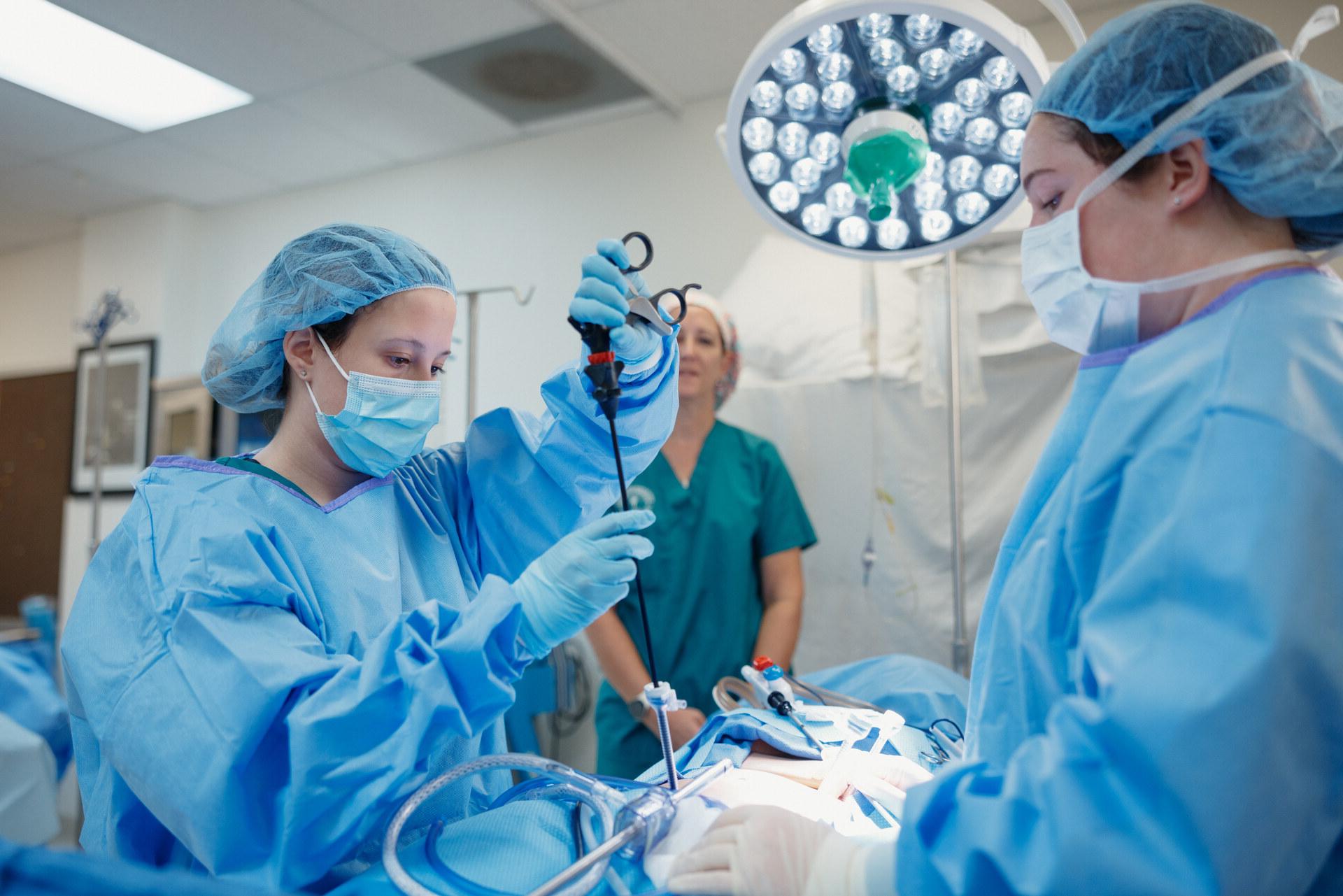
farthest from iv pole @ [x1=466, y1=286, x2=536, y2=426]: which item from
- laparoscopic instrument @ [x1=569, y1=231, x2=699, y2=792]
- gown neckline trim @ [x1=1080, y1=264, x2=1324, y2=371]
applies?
gown neckline trim @ [x1=1080, y1=264, x2=1324, y2=371]

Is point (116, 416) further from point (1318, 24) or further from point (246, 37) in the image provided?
point (1318, 24)

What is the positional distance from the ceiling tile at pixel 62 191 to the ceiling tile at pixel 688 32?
2.49m

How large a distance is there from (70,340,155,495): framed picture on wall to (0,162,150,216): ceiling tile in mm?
650

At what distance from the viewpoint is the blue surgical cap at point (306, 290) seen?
108 centimetres

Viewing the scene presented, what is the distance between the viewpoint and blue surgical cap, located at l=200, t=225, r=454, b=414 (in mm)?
1084

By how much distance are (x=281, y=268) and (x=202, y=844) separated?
70 centimetres

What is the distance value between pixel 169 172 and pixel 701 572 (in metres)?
3.02

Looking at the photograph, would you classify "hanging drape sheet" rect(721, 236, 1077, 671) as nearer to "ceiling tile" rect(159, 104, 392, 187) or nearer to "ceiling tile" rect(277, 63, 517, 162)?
"ceiling tile" rect(277, 63, 517, 162)

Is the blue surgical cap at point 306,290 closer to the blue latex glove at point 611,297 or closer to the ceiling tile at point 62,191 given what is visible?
the blue latex glove at point 611,297

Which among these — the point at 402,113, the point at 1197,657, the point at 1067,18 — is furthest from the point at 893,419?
the point at 402,113

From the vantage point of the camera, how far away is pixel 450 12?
240cm

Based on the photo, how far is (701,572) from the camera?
2.03 metres

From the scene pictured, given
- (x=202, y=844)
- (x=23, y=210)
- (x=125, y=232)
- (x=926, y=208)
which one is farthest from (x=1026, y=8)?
(x=23, y=210)

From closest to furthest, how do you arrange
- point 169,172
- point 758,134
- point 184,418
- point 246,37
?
1. point 758,134
2. point 246,37
3. point 184,418
4. point 169,172
